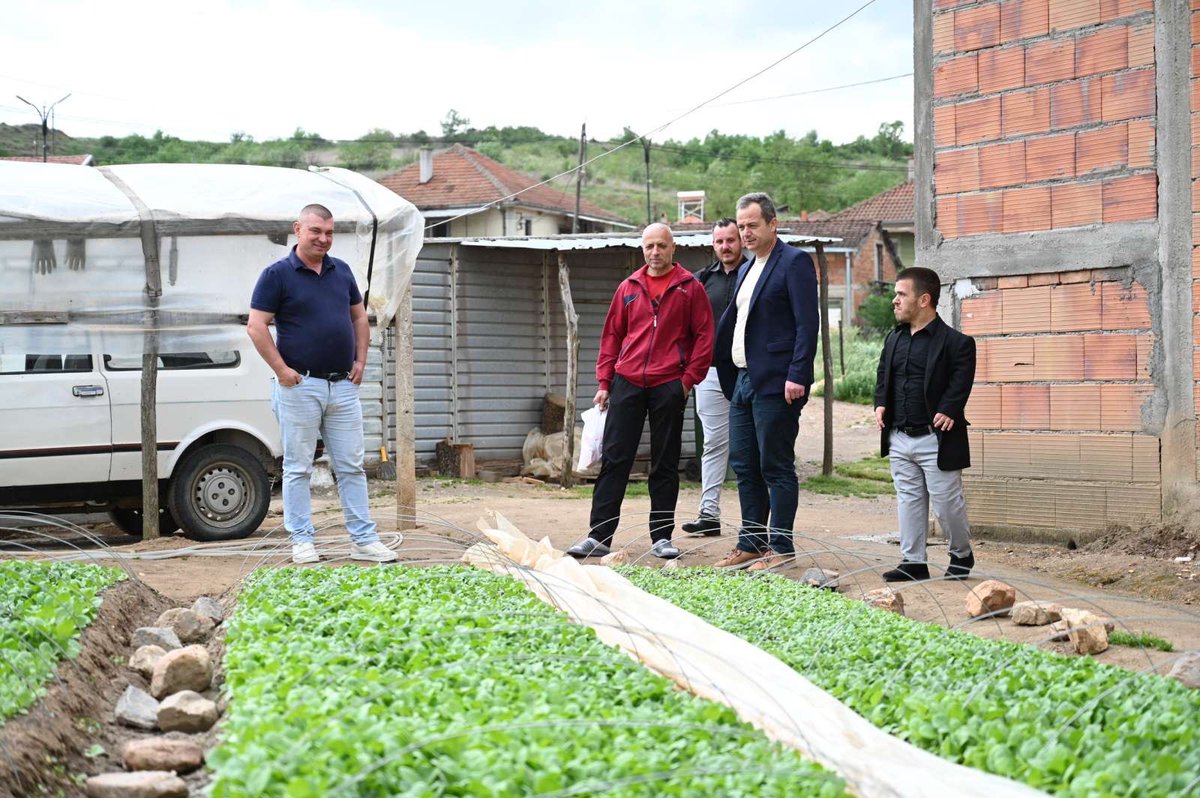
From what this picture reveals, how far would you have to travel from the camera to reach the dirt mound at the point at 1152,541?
312 inches

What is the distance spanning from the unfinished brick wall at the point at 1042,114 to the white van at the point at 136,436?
527 centimetres

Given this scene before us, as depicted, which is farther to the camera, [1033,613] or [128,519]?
[128,519]

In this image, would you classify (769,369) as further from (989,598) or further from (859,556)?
(989,598)

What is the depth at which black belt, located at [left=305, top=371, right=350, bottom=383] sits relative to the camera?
788cm

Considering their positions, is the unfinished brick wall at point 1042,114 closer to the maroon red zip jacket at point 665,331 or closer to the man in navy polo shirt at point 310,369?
the maroon red zip jacket at point 665,331

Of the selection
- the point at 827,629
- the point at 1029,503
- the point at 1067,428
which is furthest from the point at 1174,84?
the point at 827,629

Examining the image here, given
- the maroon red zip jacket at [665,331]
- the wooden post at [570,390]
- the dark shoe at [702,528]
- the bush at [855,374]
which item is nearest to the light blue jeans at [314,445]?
the maroon red zip jacket at [665,331]

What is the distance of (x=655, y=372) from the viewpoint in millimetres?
8102

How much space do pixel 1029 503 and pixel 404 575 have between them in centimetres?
444

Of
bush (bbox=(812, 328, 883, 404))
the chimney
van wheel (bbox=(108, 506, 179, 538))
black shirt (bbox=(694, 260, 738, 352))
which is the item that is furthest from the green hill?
black shirt (bbox=(694, 260, 738, 352))

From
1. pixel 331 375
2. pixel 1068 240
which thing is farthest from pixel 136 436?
pixel 1068 240

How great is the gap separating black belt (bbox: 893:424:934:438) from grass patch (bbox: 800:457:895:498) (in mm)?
6216

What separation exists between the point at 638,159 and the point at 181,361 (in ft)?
253

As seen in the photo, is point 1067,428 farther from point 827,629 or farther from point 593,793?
point 593,793
